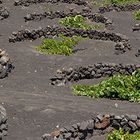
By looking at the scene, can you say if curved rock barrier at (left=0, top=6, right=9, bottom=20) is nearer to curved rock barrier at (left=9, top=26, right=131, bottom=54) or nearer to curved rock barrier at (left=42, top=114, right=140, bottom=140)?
curved rock barrier at (left=9, top=26, right=131, bottom=54)

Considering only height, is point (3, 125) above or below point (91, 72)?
above

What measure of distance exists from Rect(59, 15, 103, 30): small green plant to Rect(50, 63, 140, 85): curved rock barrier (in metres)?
9.87

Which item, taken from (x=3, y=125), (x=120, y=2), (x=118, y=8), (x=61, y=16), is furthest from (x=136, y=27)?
(x=3, y=125)

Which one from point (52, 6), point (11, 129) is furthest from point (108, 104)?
point (52, 6)

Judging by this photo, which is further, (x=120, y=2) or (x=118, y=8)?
(x=120, y=2)

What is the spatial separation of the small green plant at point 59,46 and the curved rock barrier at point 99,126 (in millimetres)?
12418

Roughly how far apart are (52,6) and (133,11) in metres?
7.26

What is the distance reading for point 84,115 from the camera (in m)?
17.8

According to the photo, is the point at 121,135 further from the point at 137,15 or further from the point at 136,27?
the point at 137,15

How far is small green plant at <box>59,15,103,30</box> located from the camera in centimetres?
3525

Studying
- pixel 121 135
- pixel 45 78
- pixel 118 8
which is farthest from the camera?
pixel 118 8

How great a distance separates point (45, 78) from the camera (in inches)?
971

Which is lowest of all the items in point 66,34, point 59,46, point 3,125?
point 66,34

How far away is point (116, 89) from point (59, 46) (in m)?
9.34
